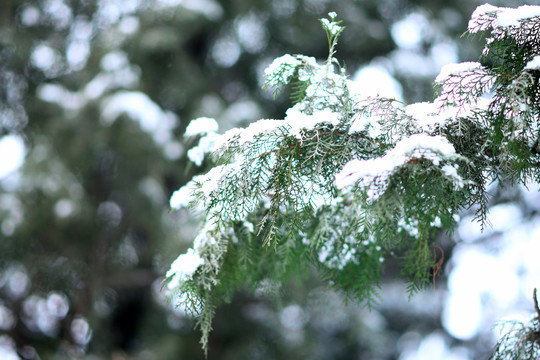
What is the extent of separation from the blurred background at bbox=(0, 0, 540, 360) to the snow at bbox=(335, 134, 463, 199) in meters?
3.04

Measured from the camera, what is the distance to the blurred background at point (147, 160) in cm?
412

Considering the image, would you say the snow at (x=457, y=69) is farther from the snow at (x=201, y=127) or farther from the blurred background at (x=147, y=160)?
the blurred background at (x=147, y=160)

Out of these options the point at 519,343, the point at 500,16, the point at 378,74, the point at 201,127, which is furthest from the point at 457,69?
the point at 378,74

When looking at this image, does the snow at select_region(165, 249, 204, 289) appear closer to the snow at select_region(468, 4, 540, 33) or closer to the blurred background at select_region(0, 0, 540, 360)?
the snow at select_region(468, 4, 540, 33)

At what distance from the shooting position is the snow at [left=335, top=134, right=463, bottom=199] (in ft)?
2.92

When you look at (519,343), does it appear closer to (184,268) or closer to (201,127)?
(184,268)

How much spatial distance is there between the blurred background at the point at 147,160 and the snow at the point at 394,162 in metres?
3.04

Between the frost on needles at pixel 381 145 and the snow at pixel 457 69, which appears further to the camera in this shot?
the snow at pixel 457 69

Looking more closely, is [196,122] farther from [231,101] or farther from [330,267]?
[231,101]

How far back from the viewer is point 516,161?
104 centimetres

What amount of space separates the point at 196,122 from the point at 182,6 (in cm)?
328

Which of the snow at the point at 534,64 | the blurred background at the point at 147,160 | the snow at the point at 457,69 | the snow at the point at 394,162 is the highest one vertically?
the blurred background at the point at 147,160

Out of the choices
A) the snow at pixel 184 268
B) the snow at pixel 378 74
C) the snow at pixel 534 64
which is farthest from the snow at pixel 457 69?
the snow at pixel 378 74

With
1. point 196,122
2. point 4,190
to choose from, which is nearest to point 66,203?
point 4,190
